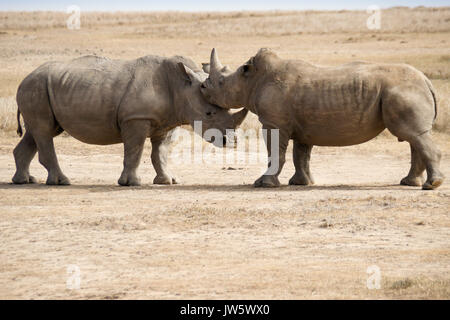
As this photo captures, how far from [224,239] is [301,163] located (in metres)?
3.92

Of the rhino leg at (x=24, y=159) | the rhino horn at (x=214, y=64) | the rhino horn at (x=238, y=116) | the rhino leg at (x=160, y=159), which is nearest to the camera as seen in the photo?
the rhino horn at (x=214, y=64)

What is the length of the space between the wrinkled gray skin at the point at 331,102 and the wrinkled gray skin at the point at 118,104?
349 millimetres

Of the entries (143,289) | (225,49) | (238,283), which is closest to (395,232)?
(238,283)

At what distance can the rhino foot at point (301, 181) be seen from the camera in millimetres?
13898

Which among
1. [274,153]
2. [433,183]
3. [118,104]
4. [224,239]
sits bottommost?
[433,183]

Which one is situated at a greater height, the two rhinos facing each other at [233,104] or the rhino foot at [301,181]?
the two rhinos facing each other at [233,104]

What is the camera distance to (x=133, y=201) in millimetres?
12398

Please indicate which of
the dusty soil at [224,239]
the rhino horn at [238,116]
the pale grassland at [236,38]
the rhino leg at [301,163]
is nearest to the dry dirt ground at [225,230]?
the dusty soil at [224,239]

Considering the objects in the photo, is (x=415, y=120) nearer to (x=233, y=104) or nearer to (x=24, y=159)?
(x=233, y=104)

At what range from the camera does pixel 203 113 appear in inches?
541

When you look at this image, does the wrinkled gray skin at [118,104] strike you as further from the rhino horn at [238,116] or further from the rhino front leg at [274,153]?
the rhino front leg at [274,153]

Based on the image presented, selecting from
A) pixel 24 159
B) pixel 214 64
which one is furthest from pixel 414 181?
pixel 24 159

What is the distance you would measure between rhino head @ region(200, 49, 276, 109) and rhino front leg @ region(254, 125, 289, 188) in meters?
0.69
